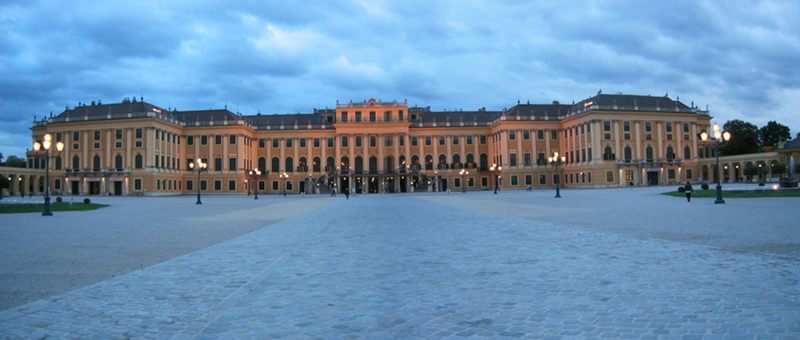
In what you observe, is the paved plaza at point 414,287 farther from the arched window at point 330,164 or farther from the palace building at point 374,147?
the arched window at point 330,164

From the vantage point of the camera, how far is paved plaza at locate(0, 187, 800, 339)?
204 inches

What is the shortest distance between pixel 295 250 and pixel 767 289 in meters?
7.90

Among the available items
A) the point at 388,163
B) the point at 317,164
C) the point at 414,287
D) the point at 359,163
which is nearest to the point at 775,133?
the point at 388,163

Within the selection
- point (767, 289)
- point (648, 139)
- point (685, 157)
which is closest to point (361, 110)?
point (648, 139)

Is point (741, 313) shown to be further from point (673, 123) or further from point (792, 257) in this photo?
point (673, 123)

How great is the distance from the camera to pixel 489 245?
11.6 m

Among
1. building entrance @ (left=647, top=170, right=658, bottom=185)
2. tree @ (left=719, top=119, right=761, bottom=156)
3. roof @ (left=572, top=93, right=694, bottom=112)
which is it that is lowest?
building entrance @ (left=647, top=170, right=658, bottom=185)

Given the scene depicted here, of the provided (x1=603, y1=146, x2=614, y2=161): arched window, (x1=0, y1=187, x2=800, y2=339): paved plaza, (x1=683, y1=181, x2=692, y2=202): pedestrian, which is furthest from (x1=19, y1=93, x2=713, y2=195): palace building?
(x1=0, y1=187, x2=800, y2=339): paved plaza

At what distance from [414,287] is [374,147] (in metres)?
82.4

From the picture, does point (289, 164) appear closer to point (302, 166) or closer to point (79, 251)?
point (302, 166)

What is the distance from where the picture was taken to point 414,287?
7.13m

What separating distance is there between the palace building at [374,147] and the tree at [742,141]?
40.9 ft

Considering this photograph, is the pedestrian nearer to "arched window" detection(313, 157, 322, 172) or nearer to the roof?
the roof

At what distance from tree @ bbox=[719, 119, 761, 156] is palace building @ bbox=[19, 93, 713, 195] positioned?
12.5 metres
